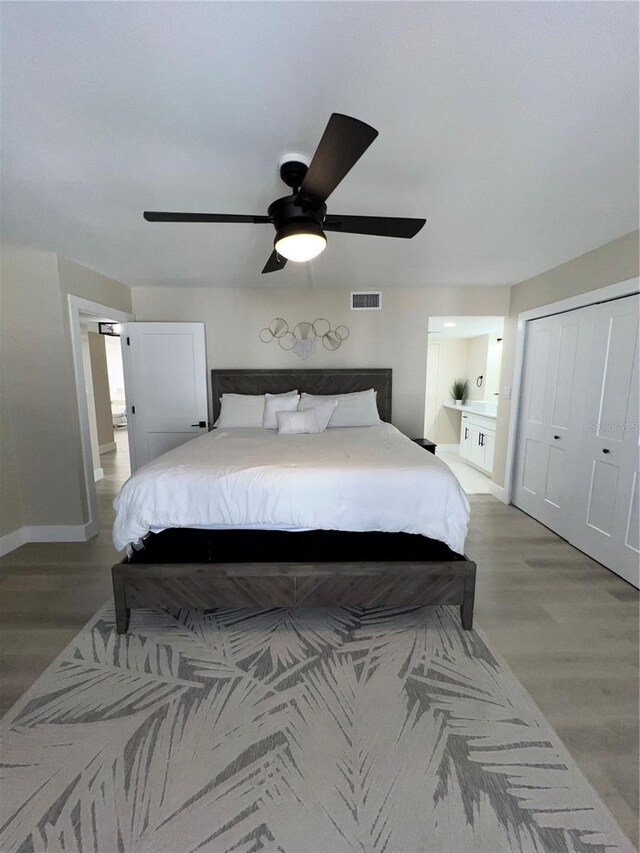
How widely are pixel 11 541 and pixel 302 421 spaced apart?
263cm

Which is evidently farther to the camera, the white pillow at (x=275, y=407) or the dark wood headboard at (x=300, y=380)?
the dark wood headboard at (x=300, y=380)

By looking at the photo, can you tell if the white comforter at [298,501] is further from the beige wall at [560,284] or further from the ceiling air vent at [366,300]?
the ceiling air vent at [366,300]

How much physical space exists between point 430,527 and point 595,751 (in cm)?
101

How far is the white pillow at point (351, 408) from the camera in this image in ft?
11.6

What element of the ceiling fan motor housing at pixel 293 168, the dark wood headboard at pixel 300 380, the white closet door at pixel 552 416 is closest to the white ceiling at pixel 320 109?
the ceiling fan motor housing at pixel 293 168

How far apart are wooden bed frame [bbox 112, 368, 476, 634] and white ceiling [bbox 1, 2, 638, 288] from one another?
190 centimetres

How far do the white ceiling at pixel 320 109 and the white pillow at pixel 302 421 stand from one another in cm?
150

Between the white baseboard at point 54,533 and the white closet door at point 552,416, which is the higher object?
the white closet door at point 552,416

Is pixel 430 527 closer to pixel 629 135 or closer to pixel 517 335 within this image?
pixel 629 135

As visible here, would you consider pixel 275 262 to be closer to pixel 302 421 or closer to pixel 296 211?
pixel 296 211

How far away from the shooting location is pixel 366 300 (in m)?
3.98

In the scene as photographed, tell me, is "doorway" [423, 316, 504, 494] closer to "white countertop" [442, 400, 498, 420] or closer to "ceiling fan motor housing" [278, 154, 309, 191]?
"white countertop" [442, 400, 498, 420]

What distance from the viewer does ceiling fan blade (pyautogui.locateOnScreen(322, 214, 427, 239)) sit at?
162cm

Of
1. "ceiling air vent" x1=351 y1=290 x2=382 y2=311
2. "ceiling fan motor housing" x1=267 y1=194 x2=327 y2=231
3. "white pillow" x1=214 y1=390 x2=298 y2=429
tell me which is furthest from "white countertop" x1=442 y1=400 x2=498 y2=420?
"ceiling fan motor housing" x1=267 y1=194 x2=327 y2=231
